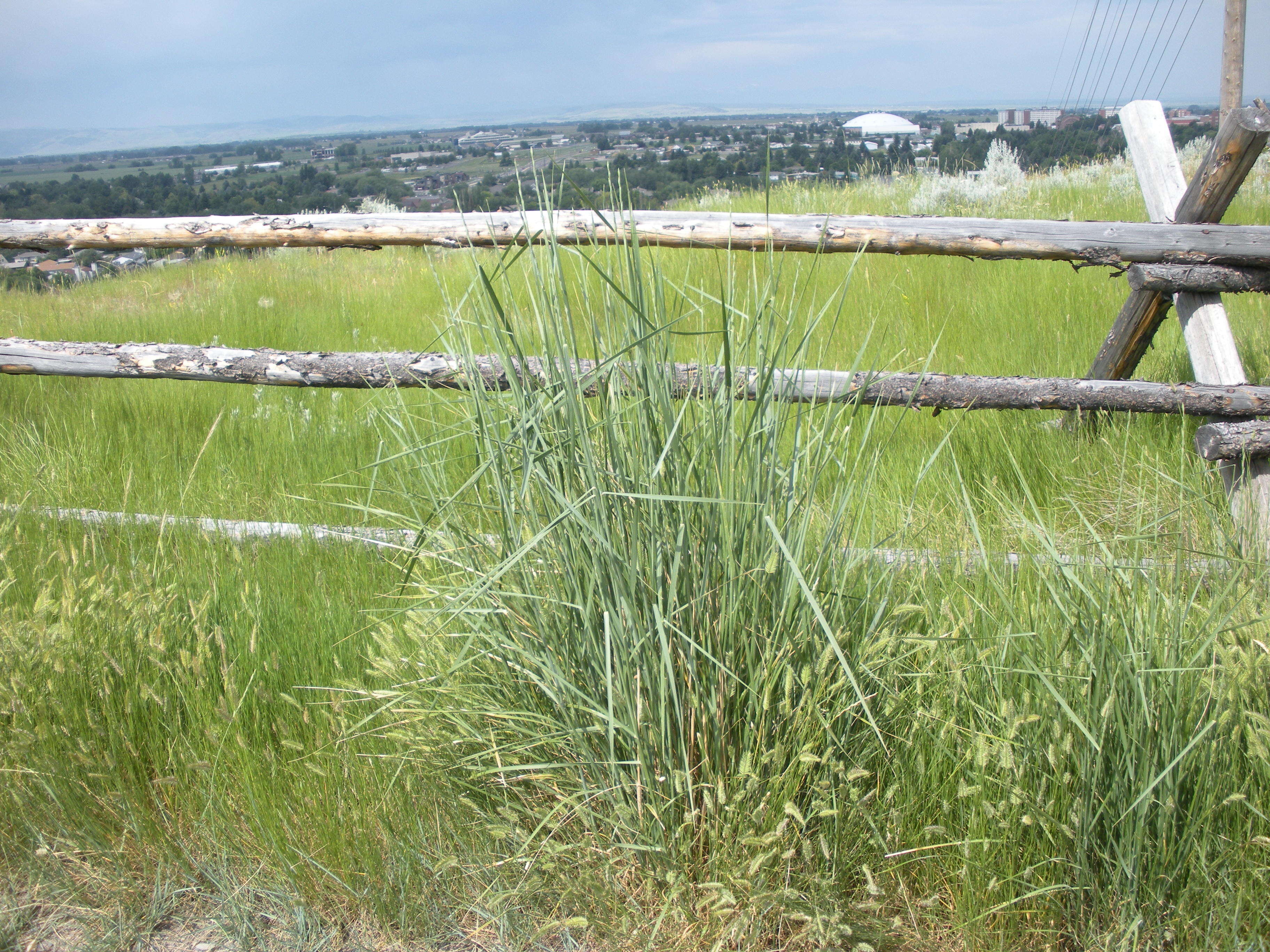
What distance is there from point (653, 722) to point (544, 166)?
1.25 metres

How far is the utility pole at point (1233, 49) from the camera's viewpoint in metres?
7.18

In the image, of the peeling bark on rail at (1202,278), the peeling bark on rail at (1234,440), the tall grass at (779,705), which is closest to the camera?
the tall grass at (779,705)

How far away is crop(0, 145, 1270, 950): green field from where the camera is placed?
1.53 m

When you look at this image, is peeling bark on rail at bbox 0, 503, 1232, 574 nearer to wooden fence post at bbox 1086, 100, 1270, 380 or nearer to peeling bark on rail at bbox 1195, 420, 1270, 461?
peeling bark on rail at bbox 1195, 420, 1270, 461

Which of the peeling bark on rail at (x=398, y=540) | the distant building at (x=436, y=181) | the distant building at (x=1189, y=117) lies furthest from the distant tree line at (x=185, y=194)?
the distant building at (x=1189, y=117)

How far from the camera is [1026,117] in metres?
13.8

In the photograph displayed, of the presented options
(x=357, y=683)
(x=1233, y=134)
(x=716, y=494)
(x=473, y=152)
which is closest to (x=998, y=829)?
(x=716, y=494)

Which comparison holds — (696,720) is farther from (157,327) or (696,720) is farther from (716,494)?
(157,327)

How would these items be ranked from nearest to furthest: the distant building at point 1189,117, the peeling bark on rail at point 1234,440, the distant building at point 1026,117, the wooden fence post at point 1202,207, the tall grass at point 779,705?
the tall grass at point 779,705, the peeling bark on rail at point 1234,440, the wooden fence post at point 1202,207, the distant building at point 1189,117, the distant building at point 1026,117

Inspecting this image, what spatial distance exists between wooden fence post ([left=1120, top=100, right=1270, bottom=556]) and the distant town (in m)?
1.27

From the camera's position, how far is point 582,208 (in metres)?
3.85

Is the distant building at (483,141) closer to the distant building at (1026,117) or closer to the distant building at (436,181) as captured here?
the distant building at (436,181)

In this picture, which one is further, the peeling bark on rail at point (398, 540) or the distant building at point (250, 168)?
the distant building at point (250, 168)

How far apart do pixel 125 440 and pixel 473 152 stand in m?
2.92
